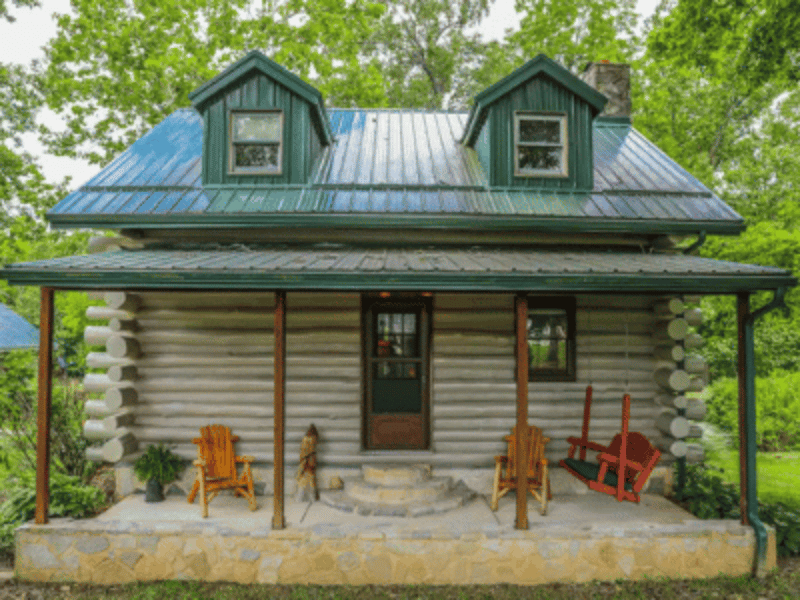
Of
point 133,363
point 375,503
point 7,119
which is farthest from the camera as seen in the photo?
point 7,119

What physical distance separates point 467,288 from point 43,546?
5274mm

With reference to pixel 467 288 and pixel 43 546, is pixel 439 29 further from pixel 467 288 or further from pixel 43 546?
pixel 43 546

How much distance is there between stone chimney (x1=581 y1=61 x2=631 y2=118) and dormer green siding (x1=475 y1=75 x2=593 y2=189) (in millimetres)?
2477

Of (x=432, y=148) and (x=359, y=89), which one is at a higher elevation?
(x=359, y=89)

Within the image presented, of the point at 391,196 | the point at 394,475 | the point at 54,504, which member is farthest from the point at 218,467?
the point at 391,196

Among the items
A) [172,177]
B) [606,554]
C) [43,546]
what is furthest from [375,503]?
[172,177]

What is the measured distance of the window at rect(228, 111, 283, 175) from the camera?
Result: 7.64 meters

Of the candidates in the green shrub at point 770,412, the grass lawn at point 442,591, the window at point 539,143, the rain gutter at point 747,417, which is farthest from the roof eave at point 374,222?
the green shrub at point 770,412

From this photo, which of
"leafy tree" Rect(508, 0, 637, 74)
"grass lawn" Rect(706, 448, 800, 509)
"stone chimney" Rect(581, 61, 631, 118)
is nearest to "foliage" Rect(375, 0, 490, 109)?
"leafy tree" Rect(508, 0, 637, 74)

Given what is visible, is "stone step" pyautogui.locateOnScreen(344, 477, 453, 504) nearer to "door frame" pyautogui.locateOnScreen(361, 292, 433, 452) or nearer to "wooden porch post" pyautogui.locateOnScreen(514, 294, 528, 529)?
"door frame" pyautogui.locateOnScreen(361, 292, 433, 452)

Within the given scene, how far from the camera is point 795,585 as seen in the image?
5238 mm

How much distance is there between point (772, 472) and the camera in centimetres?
850

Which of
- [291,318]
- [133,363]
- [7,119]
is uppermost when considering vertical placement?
[7,119]

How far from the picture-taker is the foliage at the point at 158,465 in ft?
21.9
